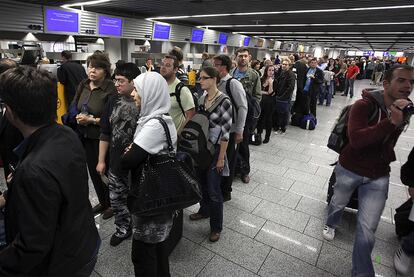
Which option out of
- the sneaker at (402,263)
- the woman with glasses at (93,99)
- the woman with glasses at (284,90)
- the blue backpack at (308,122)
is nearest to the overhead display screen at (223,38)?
the blue backpack at (308,122)

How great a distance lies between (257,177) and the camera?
3891 mm

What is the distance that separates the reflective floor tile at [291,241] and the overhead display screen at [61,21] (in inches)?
353

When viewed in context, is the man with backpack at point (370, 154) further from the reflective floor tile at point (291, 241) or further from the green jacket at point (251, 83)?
the green jacket at point (251, 83)

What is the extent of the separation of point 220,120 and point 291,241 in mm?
1365

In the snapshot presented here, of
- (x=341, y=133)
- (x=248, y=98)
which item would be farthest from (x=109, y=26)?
(x=341, y=133)

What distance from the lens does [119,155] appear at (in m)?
2.03

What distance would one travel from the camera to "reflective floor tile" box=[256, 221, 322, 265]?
94.4 inches

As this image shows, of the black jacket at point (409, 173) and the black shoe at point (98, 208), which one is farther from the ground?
the black jacket at point (409, 173)

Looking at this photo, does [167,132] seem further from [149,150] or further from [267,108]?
[267,108]

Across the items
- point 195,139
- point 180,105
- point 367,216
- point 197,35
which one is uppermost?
point 197,35

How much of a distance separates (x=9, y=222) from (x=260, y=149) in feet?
14.5

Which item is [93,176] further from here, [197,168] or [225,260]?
[225,260]

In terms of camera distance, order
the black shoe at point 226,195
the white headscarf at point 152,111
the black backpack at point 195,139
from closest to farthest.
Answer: the white headscarf at point 152,111
the black backpack at point 195,139
the black shoe at point 226,195

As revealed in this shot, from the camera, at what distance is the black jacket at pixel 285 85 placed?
5395mm
